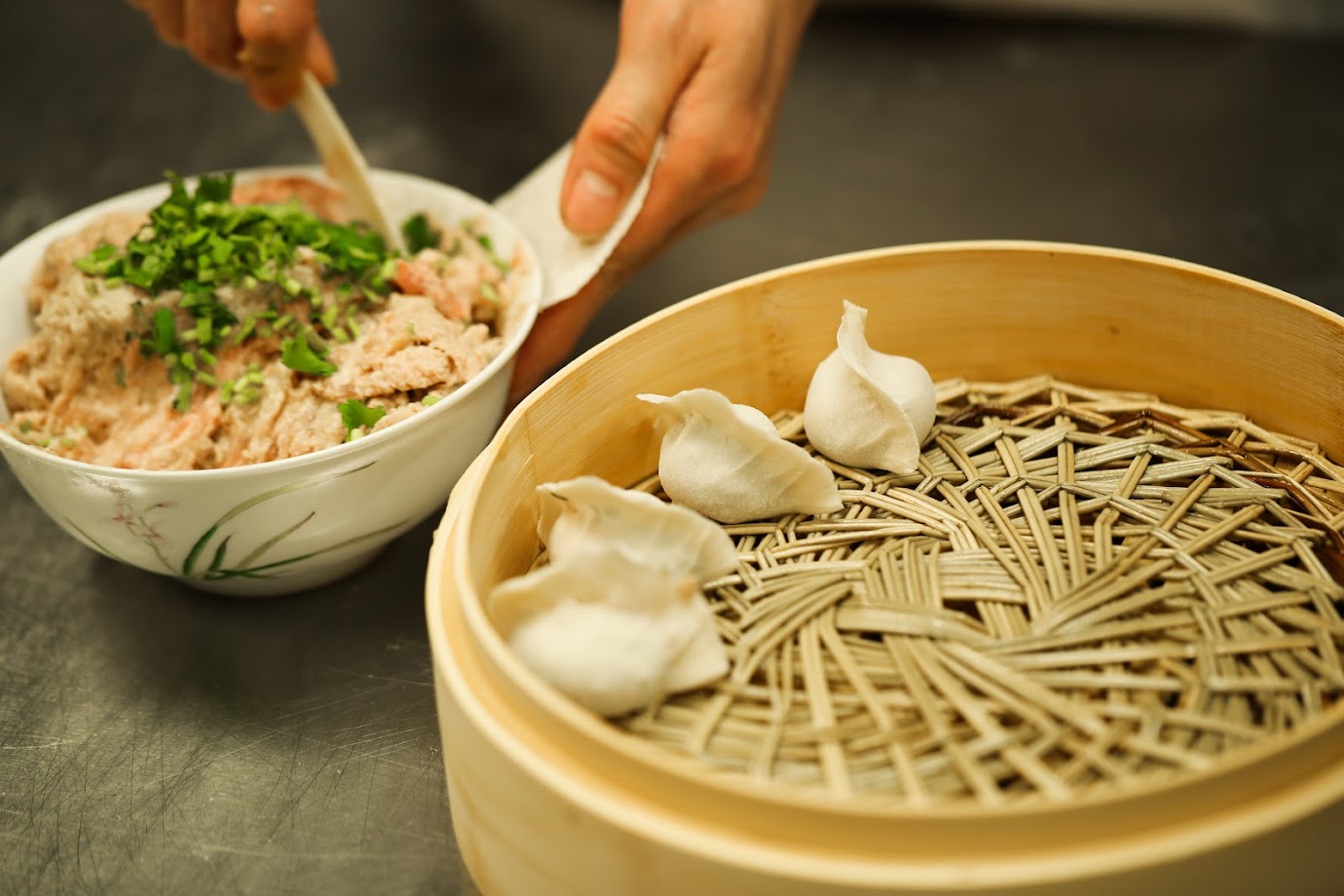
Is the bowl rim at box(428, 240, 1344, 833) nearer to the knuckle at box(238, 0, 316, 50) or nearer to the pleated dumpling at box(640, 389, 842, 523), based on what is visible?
the pleated dumpling at box(640, 389, 842, 523)

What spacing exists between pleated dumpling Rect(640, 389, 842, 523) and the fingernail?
334mm

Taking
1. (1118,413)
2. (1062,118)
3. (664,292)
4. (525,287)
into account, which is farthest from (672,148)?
(1062,118)

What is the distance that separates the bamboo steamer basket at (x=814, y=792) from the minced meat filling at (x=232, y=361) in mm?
215

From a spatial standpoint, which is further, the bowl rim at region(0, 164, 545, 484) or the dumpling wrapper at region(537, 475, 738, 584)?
the bowl rim at region(0, 164, 545, 484)

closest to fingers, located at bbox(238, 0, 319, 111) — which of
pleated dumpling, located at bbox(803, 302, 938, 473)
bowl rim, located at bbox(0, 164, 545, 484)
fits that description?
bowl rim, located at bbox(0, 164, 545, 484)

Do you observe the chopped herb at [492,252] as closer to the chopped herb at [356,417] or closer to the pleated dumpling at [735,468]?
the chopped herb at [356,417]

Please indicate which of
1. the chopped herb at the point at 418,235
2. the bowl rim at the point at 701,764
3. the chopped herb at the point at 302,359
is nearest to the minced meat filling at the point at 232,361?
the chopped herb at the point at 302,359

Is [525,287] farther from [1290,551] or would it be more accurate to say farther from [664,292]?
[1290,551]

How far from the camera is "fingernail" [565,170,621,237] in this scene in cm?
112

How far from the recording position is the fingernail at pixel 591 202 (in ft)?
3.67

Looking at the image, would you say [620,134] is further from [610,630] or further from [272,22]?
[610,630]

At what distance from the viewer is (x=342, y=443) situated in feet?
3.09

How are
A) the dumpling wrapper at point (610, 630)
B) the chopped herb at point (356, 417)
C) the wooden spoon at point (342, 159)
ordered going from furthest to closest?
1. the wooden spoon at point (342, 159)
2. the chopped herb at point (356, 417)
3. the dumpling wrapper at point (610, 630)

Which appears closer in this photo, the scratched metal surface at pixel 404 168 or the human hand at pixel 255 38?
the scratched metal surface at pixel 404 168
